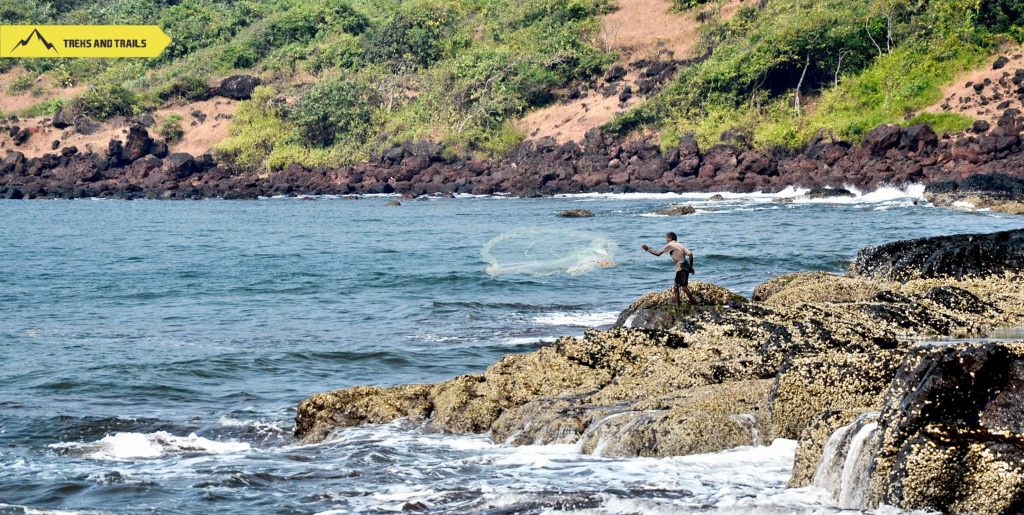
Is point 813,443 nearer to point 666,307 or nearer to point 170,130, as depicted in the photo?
point 666,307

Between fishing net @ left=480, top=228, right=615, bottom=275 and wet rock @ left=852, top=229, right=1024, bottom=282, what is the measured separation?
7650 mm

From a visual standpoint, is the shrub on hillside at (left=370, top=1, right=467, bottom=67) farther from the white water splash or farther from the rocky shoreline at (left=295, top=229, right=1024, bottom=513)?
the white water splash

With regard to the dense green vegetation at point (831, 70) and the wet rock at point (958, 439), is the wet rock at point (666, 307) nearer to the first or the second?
the wet rock at point (958, 439)

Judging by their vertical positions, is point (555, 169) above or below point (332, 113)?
below

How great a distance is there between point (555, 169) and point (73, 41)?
43.4 metres

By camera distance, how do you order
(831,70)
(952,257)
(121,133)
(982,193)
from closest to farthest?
(952,257) → (982,193) → (831,70) → (121,133)

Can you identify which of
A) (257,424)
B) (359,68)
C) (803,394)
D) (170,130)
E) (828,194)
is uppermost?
(359,68)

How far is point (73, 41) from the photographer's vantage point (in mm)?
86375

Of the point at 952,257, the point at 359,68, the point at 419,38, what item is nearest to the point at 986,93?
the point at 419,38

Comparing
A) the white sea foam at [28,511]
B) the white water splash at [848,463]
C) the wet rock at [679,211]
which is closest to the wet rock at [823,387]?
the white water splash at [848,463]

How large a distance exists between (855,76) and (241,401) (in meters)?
50.4

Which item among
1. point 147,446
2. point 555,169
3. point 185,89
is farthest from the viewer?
point 185,89

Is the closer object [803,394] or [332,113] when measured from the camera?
[803,394]

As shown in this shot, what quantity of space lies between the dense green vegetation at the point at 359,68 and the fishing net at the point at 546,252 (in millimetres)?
31429
